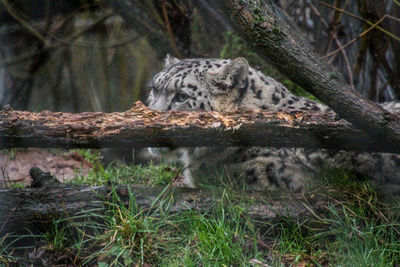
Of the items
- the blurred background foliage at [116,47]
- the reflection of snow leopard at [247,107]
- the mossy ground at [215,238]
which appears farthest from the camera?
the blurred background foliage at [116,47]

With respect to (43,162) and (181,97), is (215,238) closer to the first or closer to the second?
(181,97)

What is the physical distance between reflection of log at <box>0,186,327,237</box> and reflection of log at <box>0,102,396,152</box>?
30 cm

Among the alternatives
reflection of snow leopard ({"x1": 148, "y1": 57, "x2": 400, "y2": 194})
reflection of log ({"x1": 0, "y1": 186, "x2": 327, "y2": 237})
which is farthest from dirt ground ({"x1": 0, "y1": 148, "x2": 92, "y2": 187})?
reflection of log ({"x1": 0, "y1": 186, "x2": 327, "y2": 237})

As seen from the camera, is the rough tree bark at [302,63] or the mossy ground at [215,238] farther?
the mossy ground at [215,238]

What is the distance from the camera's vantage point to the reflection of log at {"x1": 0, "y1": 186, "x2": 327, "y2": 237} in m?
2.61

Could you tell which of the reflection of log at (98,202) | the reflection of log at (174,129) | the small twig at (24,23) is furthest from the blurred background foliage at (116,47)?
the reflection of log at (98,202)

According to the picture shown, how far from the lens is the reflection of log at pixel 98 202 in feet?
8.56

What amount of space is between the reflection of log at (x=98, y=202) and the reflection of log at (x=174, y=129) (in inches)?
11.9

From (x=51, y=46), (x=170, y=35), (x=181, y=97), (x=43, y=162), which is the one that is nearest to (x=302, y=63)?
(x=181, y=97)

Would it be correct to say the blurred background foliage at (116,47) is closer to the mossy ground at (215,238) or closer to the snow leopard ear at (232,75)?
the snow leopard ear at (232,75)

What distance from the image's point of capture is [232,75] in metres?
3.60

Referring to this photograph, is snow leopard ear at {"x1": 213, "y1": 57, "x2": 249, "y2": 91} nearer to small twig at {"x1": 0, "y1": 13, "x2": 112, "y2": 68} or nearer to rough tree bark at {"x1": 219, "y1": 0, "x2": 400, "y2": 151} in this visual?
rough tree bark at {"x1": 219, "y1": 0, "x2": 400, "y2": 151}

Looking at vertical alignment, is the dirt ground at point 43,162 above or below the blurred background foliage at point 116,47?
below

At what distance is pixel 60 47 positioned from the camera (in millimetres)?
4152
